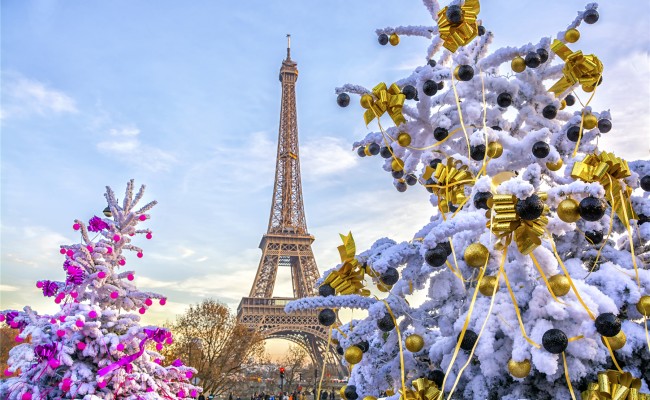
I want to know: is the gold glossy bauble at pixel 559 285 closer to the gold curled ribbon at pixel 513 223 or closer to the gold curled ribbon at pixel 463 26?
the gold curled ribbon at pixel 513 223

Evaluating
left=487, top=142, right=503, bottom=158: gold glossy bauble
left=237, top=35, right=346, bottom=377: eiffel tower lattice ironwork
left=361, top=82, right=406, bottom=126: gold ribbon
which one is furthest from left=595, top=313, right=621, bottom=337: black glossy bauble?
left=237, top=35, right=346, bottom=377: eiffel tower lattice ironwork

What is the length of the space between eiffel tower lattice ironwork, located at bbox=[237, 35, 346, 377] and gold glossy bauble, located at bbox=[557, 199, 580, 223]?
32.2 meters

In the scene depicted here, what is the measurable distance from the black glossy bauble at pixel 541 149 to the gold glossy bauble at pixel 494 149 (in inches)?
8.5

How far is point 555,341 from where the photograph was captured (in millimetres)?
2330

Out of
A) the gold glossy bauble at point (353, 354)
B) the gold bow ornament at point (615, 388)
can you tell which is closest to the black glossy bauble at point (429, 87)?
the gold glossy bauble at point (353, 354)

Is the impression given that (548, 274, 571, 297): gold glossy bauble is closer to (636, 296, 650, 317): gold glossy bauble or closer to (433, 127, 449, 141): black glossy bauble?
(636, 296, 650, 317): gold glossy bauble

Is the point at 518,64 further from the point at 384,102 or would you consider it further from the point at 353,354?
the point at 353,354

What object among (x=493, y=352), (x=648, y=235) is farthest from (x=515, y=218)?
(x=648, y=235)

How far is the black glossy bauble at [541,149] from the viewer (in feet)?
10.4

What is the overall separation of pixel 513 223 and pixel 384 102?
1.55 m

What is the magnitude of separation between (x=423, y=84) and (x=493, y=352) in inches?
77.3

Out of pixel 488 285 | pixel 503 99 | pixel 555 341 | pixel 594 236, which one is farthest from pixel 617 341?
pixel 503 99

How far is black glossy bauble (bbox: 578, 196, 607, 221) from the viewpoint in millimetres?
2111

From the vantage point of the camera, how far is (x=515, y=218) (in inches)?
87.0
